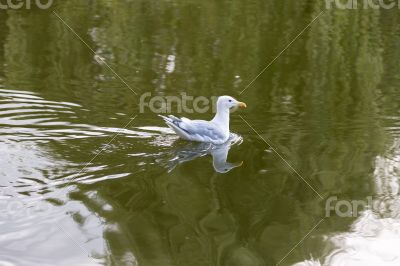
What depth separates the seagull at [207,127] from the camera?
956 centimetres

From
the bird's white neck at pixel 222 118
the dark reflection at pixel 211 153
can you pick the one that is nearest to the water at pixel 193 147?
the dark reflection at pixel 211 153

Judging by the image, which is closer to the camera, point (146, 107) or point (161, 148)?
point (161, 148)

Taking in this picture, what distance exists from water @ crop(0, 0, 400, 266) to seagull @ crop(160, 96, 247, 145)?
173 millimetres

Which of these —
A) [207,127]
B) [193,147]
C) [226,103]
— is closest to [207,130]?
[207,127]

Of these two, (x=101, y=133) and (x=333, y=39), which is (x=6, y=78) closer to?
(x=101, y=133)

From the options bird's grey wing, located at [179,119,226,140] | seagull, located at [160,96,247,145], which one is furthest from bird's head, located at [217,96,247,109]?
bird's grey wing, located at [179,119,226,140]

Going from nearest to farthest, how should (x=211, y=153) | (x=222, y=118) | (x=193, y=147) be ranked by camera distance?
(x=211, y=153) → (x=193, y=147) → (x=222, y=118)

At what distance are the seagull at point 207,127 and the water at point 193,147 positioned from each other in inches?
6.8

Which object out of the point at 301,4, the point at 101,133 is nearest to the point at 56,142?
the point at 101,133

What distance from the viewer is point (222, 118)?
9.95 metres

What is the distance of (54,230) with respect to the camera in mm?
7066

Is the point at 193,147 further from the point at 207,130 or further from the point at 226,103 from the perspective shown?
the point at 226,103

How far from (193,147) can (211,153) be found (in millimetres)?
285

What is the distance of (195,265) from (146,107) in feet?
15.7
